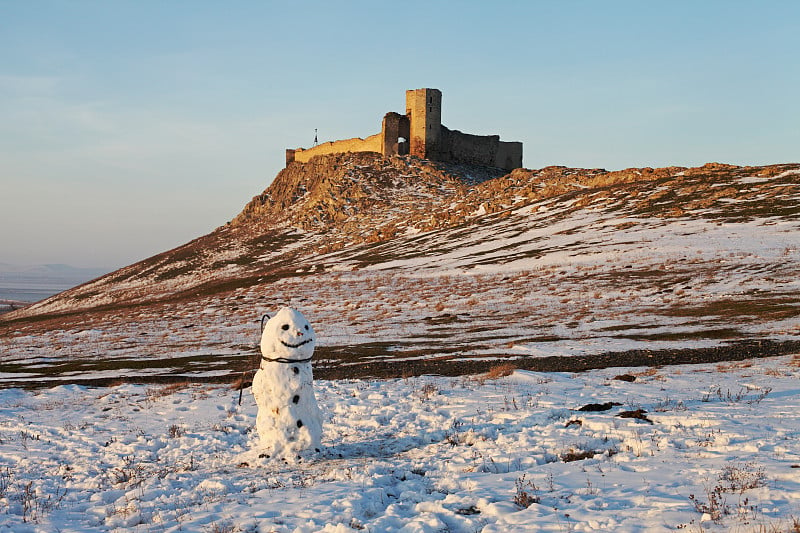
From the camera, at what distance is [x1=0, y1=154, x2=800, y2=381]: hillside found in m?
21.9

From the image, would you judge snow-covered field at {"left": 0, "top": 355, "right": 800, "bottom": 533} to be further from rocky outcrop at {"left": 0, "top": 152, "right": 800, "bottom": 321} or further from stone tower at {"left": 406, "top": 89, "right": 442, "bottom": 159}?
stone tower at {"left": 406, "top": 89, "right": 442, "bottom": 159}

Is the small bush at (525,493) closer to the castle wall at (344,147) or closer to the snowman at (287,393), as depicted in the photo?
the snowman at (287,393)

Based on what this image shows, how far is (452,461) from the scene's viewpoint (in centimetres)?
917

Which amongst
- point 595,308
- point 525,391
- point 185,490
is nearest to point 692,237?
point 595,308

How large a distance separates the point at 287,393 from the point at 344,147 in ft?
383

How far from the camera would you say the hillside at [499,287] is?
2194cm

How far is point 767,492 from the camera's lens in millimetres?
6543

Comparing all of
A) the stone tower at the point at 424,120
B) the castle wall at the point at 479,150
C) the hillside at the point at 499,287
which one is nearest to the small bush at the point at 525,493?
the hillside at the point at 499,287

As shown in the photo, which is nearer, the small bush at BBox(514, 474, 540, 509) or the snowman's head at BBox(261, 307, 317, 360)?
the small bush at BBox(514, 474, 540, 509)

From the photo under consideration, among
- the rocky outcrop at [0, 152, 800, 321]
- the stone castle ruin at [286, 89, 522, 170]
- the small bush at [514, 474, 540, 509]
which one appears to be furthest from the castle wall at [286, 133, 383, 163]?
the small bush at [514, 474, 540, 509]

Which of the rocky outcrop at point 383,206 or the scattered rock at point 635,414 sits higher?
the rocky outcrop at point 383,206

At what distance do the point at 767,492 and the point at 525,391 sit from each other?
23.2 feet

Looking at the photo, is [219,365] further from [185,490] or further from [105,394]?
[185,490]

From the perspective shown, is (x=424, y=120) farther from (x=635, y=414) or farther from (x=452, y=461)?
(x=452, y=461)
